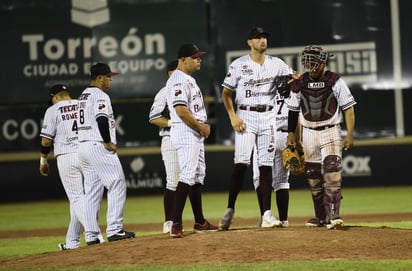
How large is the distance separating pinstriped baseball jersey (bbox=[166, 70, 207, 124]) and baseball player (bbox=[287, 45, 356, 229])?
0.92m

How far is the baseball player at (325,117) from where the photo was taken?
9.08 metres

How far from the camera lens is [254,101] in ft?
32.2

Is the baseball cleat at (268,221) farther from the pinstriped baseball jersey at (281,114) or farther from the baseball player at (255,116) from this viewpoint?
the pinstriped baseball jersey at (281,114)

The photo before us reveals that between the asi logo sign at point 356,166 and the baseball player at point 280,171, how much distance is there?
6976 mm

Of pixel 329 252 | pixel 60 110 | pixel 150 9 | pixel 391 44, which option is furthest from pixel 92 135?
pixel 391 44

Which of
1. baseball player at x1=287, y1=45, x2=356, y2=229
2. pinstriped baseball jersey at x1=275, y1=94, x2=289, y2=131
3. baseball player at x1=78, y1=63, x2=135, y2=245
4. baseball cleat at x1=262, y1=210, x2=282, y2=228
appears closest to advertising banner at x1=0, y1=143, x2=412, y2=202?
pinstriped baseball jersey at x1=275, y1=94, x2=289, y2=131

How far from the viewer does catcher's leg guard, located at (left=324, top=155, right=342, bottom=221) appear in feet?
29.9

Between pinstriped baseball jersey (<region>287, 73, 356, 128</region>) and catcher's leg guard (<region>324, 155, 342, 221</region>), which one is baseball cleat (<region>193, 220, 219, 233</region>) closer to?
catcher's leg guard (<region>324, 155, 342, 221</region>)

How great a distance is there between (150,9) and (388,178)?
518 centimetres

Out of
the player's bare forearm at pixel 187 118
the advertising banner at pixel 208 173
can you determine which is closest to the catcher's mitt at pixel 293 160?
the player's bare forearm at pixel 187 118

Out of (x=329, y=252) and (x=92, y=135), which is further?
(x=92, y=135)

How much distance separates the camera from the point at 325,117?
30.0 feet

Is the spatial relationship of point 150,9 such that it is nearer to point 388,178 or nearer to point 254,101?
point 388,178

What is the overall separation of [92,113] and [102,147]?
0.36 meters
